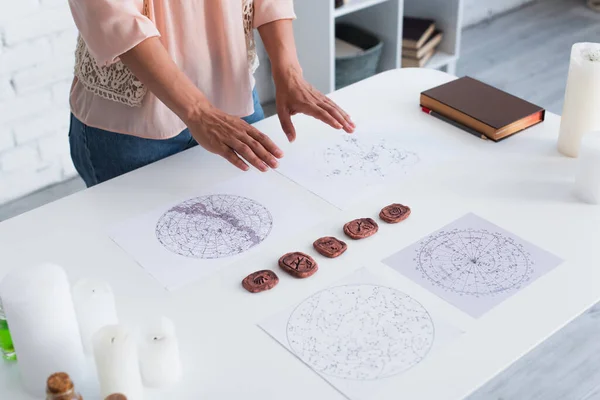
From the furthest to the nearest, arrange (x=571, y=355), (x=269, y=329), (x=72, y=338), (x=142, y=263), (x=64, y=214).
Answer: (x=571, y=355) < (x=64, y=214) < (x=142, y=263) < (x=269, y=329) < (x=72, y=338)

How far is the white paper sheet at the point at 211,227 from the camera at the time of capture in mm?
1229

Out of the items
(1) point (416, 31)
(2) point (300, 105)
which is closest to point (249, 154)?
(2) point (300, 105)

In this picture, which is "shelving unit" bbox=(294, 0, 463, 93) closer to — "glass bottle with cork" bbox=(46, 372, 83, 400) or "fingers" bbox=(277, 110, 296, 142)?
"fingers" bbox=(277, 110, 296, 142)

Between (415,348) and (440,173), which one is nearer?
(415,348)

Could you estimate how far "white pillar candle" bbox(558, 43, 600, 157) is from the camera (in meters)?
1.42

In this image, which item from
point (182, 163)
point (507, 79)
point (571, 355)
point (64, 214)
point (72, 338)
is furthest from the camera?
point (507, 79)

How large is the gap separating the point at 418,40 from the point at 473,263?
6.86ft

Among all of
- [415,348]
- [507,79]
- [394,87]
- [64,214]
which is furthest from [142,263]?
[507,79]

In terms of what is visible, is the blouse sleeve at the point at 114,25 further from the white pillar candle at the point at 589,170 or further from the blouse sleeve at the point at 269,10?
the white pillar candle at the point at 589,170

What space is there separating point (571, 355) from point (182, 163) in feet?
3.90

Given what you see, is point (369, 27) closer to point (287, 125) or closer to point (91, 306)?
point (287, 125)

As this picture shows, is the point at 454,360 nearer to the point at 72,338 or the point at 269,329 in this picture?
the point at 269,329

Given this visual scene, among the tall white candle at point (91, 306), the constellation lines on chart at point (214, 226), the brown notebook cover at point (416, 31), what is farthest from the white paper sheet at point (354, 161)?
the brown notebook cover at point (416, 31)

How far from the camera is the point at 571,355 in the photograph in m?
2.04
